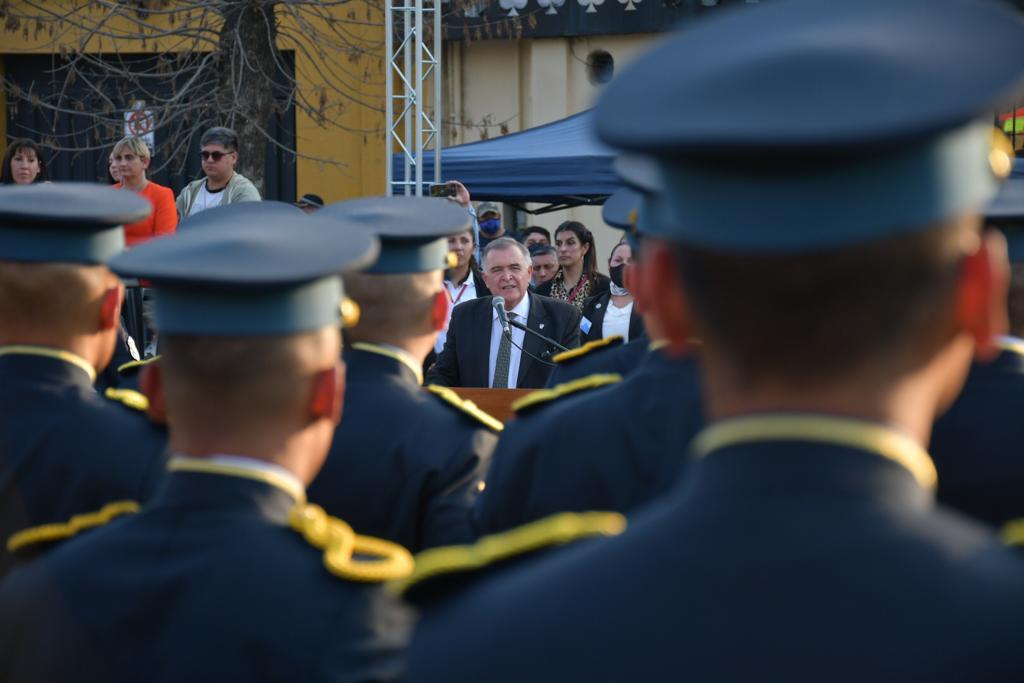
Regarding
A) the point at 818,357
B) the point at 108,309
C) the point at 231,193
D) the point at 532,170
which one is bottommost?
the point at 532,170

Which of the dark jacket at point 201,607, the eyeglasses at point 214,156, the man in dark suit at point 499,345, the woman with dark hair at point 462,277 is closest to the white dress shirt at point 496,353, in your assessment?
the man in dark suit at point 499,345

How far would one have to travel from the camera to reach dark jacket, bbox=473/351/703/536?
270 cm

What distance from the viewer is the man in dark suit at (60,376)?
9.41 feet

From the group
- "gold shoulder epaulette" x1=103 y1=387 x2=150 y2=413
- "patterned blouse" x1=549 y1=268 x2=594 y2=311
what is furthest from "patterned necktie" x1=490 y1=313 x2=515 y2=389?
"gold shoulder epaulette" x1=103 y1=387 x2=150 y2=413

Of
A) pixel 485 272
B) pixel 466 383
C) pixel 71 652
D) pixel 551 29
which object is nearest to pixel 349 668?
pixel 71 652

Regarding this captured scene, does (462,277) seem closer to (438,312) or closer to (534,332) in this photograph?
(534,332)

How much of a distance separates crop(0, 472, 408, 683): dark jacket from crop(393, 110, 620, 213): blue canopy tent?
10.4m

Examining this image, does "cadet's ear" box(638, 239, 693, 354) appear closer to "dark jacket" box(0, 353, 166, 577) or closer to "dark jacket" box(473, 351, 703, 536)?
"dark jacket" box(473, 351, 703, 536)

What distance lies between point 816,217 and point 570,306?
20.7 feet

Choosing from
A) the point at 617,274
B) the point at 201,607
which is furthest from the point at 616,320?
the point at 201,607

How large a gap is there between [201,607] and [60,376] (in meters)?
1.19

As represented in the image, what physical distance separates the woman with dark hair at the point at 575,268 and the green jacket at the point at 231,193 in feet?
7.51

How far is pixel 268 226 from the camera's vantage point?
2.33 metres

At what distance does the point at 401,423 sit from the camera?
3.08 meters
